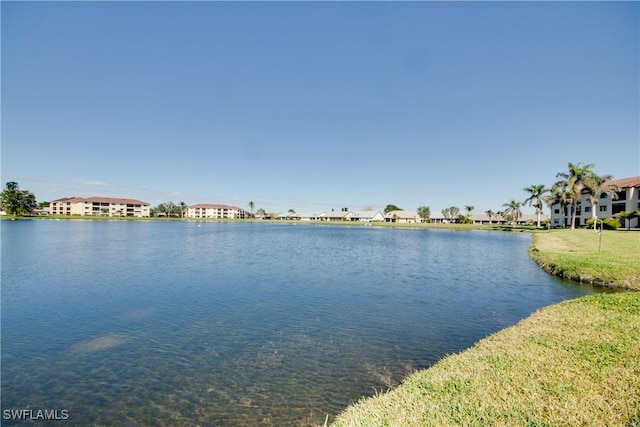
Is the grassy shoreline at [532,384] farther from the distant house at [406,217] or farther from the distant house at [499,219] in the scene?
the distant house at [406,217]

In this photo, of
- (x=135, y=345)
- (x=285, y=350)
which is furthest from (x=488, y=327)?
(x=135, y=345)

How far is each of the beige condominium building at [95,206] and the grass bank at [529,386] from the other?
693ft

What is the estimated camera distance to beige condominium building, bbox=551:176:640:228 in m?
63.5

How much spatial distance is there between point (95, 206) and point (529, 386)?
215683 millimetres

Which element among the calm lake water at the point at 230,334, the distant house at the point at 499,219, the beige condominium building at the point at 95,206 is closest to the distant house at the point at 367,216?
the distant house at the point at 499,219

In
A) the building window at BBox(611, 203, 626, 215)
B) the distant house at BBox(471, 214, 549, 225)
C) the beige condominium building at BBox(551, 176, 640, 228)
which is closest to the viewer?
the beige condominium building at BBox(551, 176, 640, 228)

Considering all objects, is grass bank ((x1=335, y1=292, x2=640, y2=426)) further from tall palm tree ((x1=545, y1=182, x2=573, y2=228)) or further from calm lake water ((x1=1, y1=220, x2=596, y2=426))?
tall palm tree ((x1=545, y1=182, x2=573, y2=228))

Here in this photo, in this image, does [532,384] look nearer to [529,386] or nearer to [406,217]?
[529,386]

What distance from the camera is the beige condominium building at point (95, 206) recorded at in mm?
173875

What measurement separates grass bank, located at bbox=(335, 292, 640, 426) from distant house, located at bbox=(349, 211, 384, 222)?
566 ft

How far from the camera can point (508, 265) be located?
3031 centimetres

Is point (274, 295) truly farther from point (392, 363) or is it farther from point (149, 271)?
point (149, 271)

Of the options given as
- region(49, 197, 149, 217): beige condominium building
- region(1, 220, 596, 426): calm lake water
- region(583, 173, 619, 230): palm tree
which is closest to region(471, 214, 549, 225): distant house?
region(583, 173, 619, 230): palm tree

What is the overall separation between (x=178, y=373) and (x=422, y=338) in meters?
8.55
